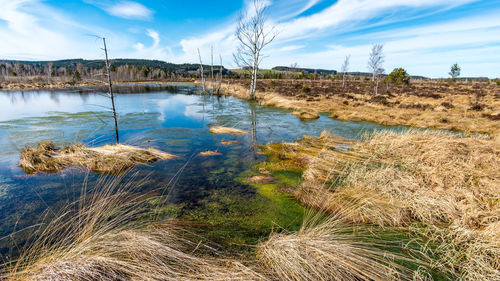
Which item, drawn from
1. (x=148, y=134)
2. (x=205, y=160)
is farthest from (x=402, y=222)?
(x=148, y=134)

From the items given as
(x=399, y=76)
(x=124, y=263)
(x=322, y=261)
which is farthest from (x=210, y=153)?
(x=399, y=76)

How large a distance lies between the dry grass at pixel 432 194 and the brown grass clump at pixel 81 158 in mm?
5219

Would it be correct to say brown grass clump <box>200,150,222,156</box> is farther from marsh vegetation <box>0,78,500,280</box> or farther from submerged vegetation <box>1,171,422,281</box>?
submerged vegetation <box>1,171,422,281</box>

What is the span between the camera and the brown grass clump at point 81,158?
630cm

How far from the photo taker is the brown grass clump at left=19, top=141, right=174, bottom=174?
6.30 m

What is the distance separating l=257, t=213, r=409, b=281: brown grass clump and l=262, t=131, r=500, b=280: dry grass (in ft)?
2.97

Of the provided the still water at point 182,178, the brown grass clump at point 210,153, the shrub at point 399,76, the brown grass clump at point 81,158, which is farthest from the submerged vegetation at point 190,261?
the shrub at point 399,76

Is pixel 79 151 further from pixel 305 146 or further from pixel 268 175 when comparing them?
pixel 305 146

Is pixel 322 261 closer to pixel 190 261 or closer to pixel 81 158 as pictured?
pixel 190 261

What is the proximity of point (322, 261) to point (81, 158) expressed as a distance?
7437 millimetres

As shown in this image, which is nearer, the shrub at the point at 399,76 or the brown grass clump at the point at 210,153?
the brown grass clump at the point at 210,153

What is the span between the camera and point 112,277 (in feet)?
8.27

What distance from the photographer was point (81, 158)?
6.69 m

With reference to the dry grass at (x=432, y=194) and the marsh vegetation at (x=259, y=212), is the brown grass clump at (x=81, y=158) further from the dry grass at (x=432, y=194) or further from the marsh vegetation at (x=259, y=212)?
the dry grass at (x=432, y=194)
